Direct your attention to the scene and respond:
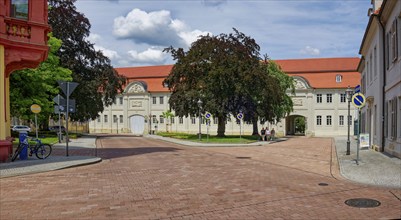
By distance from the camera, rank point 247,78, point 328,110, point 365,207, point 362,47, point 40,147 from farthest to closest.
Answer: point 328,110, point 247,78, point 362,47, point 40,147, point 365,207

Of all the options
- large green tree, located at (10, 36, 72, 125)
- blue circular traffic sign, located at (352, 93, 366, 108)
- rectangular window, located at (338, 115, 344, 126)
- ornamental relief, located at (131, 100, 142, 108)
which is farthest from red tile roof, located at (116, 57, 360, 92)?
blue circular traffic sign, located at (352, 93, 366, 108)

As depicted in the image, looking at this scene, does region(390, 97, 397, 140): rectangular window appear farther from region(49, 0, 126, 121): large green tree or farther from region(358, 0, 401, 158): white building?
region(49, 0, 126, 121): large green tree

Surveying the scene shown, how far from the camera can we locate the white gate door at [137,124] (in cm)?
7031

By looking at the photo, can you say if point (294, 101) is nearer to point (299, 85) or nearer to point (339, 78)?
point (299, 85)

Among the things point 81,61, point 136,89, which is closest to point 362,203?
point 81,61

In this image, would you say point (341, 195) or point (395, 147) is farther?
point (395, 147)

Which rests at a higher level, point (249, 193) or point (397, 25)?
point (397, 25)

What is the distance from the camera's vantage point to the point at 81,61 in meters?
45.7

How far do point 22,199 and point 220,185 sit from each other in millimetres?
4666

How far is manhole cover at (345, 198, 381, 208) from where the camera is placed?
753 cm

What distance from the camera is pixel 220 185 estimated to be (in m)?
9.76

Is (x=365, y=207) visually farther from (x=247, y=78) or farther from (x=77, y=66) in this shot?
(x=77, y=66)

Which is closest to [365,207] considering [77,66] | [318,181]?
[318,181]

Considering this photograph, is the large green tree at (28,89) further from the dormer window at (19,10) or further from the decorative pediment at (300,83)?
the decorative pediment at (300,83)
